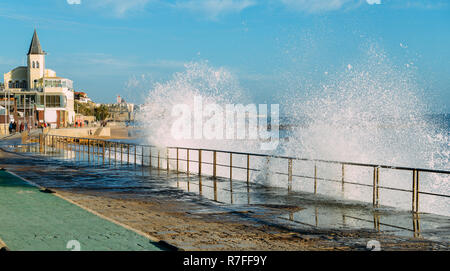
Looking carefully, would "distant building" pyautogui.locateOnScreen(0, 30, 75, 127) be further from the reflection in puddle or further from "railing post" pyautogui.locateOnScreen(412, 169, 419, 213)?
"railing post" pyautogui.locateOnScreen(412, 169, 419, 213)

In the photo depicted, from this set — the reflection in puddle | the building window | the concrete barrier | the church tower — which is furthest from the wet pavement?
the church tower

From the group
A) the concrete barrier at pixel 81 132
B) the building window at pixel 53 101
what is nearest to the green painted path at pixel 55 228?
the concrete barrier at pixel 81 132

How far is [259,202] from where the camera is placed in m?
10.7

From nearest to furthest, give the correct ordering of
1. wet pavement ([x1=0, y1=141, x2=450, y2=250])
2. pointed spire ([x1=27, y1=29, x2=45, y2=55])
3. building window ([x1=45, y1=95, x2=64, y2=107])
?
1. wet pavement ([x1=0, y1=141, x2=450, y2=250])
2. building window ([x1=45, y1=95, x2=64, y2=107])
3. pointed spire ([x1=27, y1=29, x2=45, y2=55])

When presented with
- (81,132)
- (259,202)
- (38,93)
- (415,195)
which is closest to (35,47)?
(38,93)

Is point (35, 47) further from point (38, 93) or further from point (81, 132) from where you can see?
point (81, 132)

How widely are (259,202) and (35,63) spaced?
425ft

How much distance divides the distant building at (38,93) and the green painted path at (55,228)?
82.6 metres

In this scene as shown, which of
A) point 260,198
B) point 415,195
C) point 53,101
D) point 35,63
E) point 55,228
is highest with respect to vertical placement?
point 35,63

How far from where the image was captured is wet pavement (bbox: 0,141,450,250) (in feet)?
26.1

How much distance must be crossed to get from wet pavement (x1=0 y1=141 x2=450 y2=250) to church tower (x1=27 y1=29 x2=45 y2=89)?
11678cm

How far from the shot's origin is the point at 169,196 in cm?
1146
